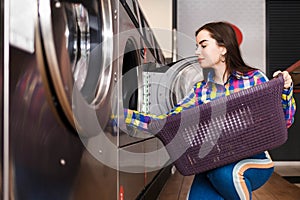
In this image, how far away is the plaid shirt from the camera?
5.90ft

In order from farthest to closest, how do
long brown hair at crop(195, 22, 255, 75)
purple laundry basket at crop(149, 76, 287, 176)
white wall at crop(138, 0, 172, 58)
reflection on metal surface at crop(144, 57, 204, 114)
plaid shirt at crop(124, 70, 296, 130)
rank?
white wall at crop(138, 0, 172, 58), reflection on metal surface at crop(144, 57, 204, 114), long brown hair at crop(195, 22, 255, 75), plaid shirt at crop(124, 70, 296, 130), purple laundry basket at crop(149, 76, 287, 176)

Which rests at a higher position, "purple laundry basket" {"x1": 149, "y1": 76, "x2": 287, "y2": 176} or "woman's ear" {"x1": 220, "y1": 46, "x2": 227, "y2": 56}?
"woman's ear" {"x1": 220, "y1": 46, "x2": 227, "y2": 56}

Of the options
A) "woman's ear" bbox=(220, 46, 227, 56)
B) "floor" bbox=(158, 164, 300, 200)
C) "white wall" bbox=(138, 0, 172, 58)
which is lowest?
"floor" bbox=(158, 164, 300, 200)

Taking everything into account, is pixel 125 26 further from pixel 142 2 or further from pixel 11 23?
pixel 142 2

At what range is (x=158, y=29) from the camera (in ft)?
15.5

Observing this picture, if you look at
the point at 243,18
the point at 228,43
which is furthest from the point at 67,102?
the point at 243,18

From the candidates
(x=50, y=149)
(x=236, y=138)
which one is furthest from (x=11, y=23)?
(x=236, y=138)

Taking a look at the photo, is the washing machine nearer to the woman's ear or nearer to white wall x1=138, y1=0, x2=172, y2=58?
the woman's ear

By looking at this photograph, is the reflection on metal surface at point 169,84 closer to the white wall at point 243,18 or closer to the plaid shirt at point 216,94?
the plaid shirt at point 216,94

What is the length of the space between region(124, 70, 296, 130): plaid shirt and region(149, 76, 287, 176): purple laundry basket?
81 millimetres

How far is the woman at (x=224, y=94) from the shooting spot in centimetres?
181

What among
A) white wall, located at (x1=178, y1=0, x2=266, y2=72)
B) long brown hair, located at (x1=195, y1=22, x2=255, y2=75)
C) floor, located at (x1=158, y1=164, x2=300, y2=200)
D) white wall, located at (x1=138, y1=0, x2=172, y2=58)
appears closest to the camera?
long brown hair, located at (x1=195, y1=22, x2=255, y2=75)

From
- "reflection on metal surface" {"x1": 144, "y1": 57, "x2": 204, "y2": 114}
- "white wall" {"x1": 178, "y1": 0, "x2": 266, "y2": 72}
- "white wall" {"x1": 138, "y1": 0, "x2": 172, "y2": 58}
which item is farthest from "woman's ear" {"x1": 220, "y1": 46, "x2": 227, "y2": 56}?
"white wall" {"x1": 178, "y1": 0, "x2": 266, "y2": 72}

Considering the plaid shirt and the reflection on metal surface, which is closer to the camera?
the plaid shirt
